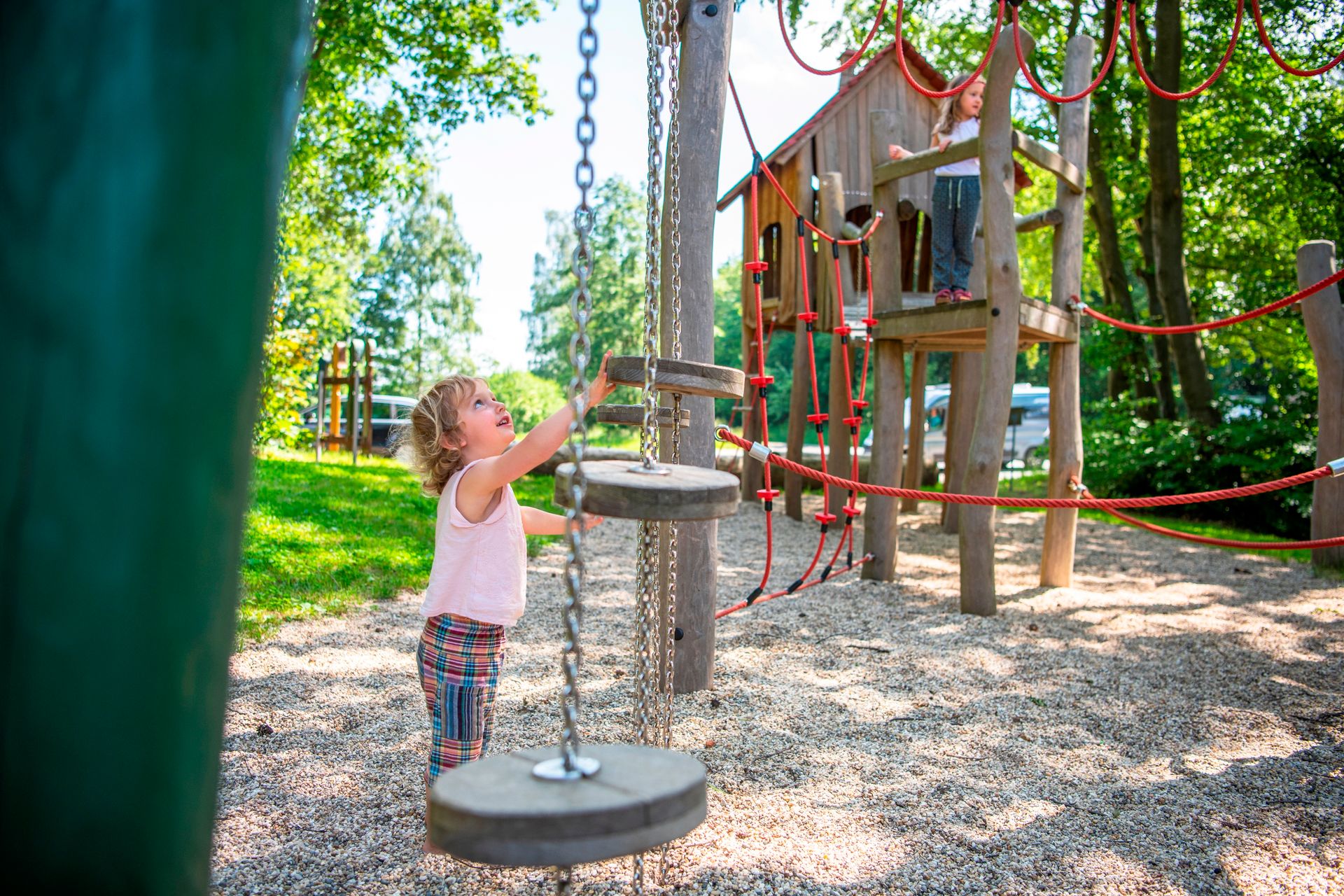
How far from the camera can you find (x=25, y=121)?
0.97 meters

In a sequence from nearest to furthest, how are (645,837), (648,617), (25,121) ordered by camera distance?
(25,121), (645,837), (648,617)

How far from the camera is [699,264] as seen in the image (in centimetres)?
427

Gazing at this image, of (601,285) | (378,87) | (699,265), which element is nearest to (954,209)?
(699,265)

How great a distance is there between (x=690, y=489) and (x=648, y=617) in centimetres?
68

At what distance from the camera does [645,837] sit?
4.75ft

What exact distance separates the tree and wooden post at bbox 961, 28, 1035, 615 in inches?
1334

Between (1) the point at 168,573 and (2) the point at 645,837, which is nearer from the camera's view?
(1) the point at 168,573

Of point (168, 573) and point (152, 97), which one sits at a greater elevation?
point (152, 97)

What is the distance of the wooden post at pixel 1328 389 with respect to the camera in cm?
713

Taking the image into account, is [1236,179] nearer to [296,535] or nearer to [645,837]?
[296,535]

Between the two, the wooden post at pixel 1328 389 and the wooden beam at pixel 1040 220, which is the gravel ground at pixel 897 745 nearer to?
the wooden post at pixel 1328 389

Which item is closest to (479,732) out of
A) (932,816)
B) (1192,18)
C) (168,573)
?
(932,816)

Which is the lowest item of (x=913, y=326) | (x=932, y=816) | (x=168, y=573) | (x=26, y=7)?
(x=932, y=816)

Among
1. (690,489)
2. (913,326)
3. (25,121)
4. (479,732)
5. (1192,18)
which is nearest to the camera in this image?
Answer: (25,121)
